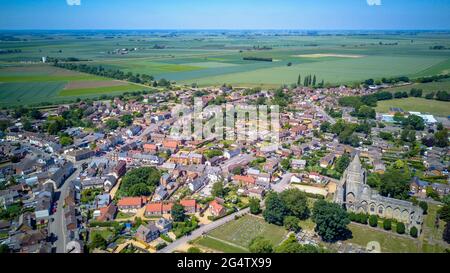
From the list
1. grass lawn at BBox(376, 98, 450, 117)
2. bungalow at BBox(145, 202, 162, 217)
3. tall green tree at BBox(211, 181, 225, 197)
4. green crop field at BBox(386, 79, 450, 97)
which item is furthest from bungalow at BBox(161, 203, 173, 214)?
green crop field at BBox(386, 79, 450, 97)

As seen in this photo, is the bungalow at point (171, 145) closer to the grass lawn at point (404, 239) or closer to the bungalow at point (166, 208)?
the bungalow at point (166, 208)

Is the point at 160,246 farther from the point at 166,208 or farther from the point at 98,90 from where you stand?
the point at 98,90

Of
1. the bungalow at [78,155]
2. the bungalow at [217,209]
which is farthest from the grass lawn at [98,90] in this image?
the bungalow at [217,209]

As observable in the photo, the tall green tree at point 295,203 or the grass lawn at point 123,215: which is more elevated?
the tall green tree at point 295,203

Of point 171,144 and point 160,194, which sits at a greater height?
point 171,144

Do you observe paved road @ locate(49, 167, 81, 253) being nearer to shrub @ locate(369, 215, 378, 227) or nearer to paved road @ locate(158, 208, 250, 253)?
paved road @ locate(158, 208, 250, 253)

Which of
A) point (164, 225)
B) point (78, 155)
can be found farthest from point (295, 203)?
point (78, 155)
